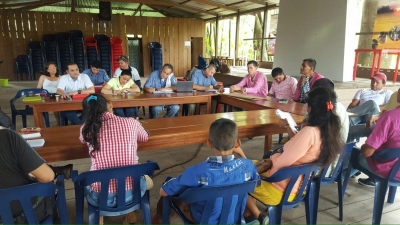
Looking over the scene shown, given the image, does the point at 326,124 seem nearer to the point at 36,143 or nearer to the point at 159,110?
the point at 36,143

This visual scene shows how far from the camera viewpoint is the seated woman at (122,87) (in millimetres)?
4008

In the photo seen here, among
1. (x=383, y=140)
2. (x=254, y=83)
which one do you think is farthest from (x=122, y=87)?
(x=383, y=140)

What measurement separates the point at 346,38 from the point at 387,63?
5.20ft

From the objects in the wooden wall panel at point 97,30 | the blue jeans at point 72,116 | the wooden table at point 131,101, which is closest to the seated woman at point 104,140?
the wooden table at point 131,101

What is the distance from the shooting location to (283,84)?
4234 mm

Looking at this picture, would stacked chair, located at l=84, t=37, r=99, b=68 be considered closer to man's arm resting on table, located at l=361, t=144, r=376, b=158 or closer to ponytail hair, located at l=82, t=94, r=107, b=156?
ponytail hair, located at l=82, t=94, r=107, b=156

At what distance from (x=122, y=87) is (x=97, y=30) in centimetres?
874

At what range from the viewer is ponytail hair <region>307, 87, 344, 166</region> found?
1.66 metres

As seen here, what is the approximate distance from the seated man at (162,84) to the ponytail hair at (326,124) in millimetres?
2846

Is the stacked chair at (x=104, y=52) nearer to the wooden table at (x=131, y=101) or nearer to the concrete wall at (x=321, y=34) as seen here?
the concrete wall at (x=321, y=34)

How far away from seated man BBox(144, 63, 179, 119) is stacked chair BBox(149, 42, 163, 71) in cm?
785

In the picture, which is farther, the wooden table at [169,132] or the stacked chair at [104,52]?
the stacked chair at [104,52]

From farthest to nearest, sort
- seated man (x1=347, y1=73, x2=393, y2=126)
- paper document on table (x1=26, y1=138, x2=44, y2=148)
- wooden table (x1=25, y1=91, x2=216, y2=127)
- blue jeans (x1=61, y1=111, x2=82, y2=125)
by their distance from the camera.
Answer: blue jeans (x1=61, y1=111, x2=82, y2=125) < seated man (x1=347, y1=73, x2=393, y2=126) < wooden table (x1=25, y1=91, x2=216, y2=127) < paper document on table (x1=26, y1=138, x2=44, y2=148)

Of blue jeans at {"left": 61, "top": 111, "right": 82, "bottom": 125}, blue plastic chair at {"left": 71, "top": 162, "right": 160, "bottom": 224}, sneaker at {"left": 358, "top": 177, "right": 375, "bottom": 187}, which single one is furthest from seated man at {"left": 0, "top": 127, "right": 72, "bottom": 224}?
sneaker at {"left": 358, "top": 177, "right": 375, "bottom": 187}
